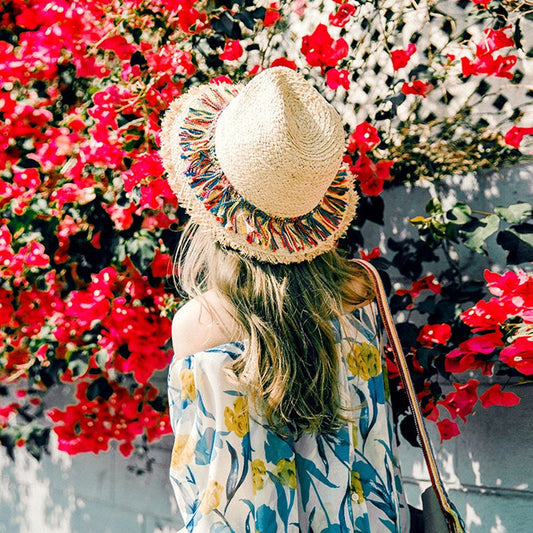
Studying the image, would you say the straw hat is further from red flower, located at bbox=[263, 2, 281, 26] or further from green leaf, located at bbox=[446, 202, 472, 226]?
red flower, located at bbox=[263, 2, 281, 26]

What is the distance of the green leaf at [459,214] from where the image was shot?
1.97m

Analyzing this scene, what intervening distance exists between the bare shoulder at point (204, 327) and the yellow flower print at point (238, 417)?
14cm

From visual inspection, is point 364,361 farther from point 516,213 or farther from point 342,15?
point 342,15

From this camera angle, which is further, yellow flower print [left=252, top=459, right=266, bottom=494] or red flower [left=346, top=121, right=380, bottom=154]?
red flower [left=346, top=121, right=380, bottom=154]

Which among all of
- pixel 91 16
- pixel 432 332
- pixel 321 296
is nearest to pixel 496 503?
pixel 432 332

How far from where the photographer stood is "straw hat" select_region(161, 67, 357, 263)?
141cm

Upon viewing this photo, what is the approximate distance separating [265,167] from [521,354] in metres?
0.89

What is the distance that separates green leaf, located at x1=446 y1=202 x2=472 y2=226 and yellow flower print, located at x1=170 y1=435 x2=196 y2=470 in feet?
3.49

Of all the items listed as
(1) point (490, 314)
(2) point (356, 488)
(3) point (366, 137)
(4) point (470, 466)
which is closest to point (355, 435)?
(2) point (356, 488)

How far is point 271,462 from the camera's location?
56.5 inches

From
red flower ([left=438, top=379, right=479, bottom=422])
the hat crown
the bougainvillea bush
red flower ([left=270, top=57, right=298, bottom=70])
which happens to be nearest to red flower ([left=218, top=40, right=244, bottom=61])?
the bougainvillea bush

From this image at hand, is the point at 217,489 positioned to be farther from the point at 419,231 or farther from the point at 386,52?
the point at 386,52

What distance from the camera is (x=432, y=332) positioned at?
6.63ft

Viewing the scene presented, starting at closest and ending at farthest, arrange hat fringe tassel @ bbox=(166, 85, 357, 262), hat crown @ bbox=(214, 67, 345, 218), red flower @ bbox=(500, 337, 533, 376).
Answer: hat crown @ bbox=(214, 67, 345, 218) < hat fringe tassel @ bbox=(166, 85, 357, 262) < red flower @ bbox=(500, 337, 533, 376)
